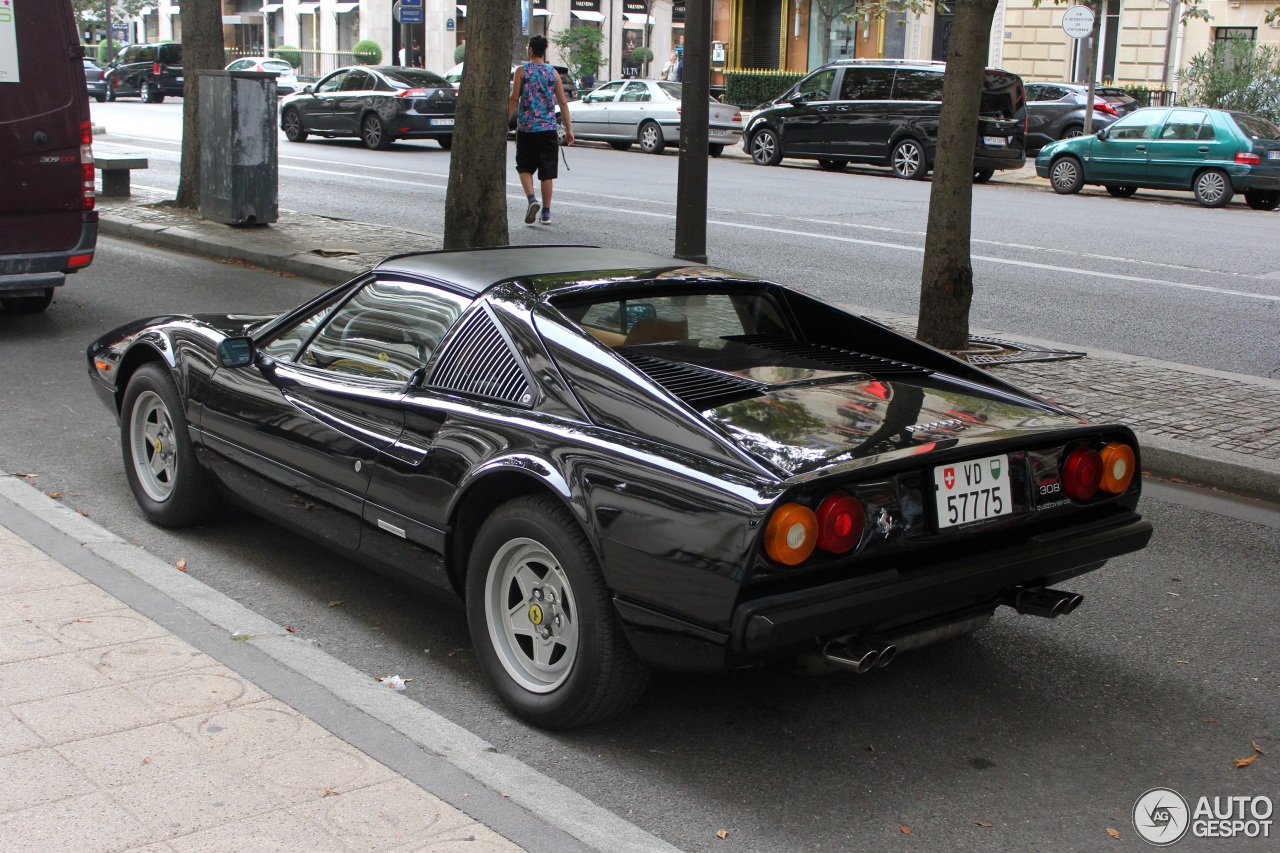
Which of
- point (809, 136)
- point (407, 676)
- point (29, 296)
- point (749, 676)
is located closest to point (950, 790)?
point (749, 676)

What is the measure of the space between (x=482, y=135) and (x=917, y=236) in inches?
219

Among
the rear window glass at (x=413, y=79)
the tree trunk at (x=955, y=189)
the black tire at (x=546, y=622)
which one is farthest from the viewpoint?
the rear window glass at (x=413, y=79)

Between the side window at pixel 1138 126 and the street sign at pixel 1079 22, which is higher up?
the street sign at pixel 1079 22

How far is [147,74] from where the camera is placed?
4603cm

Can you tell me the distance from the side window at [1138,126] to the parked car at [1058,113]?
19.6 feet

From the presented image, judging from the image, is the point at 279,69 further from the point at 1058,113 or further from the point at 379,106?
the point at 1058,113

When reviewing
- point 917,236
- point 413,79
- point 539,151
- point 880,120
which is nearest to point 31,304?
point 539,151

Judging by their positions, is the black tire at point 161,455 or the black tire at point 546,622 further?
the black tire at point 161,455

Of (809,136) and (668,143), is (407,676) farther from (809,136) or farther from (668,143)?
(668,143)

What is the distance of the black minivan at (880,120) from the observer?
22.2 metres

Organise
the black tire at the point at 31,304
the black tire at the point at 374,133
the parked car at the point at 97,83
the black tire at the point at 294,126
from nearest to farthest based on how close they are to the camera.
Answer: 1. the black tire at the point at 31,304
2. the black tire at the point at 374,133
3. the black tire at the point at 294,126
4. the parked car at the point at 97,83

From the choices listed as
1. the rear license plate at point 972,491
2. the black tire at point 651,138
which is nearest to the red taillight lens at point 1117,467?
→ the rear license plate at point 972,491

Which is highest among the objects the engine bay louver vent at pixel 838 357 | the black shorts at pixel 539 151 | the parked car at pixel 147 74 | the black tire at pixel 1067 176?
the parked car at pixel 147 74

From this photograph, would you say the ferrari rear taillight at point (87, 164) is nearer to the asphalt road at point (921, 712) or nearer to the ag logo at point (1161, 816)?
the asphalt road at point (921, 712)
